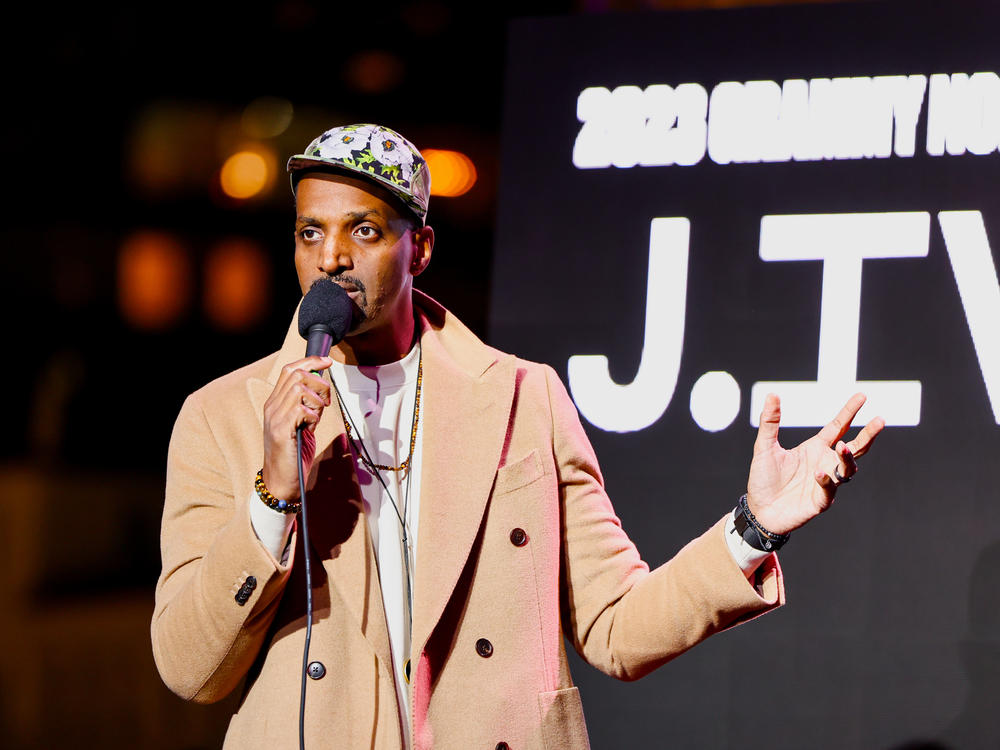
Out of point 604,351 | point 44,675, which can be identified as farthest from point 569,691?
point 44,675

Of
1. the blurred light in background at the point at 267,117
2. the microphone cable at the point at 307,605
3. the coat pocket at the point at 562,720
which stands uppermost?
the blurred light in background at the point at 267,117

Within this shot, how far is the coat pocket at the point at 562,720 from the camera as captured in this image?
6.68ft

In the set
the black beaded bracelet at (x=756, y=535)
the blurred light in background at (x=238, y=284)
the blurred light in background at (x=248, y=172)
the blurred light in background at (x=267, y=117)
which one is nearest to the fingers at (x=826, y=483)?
the black beaded bracelet at (x=756, y=535)

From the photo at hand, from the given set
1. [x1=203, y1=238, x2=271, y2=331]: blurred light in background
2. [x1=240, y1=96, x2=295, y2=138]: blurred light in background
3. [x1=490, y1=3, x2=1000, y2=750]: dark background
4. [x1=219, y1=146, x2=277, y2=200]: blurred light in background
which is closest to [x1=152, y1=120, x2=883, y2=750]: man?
[x1=490, y1=3, x2=1000, y2=750]: dark background

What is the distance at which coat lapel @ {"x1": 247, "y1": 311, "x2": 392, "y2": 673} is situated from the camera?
6.49 feet

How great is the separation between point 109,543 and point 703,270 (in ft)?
10.5

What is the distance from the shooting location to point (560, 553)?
2215 millimetres

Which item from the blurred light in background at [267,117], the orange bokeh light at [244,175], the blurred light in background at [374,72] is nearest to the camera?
the blurred light in background at [374,72]

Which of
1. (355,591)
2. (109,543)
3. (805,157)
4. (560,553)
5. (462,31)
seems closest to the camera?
(355,591)

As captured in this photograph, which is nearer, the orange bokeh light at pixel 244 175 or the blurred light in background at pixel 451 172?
the blurred light in background at pixel 451 172

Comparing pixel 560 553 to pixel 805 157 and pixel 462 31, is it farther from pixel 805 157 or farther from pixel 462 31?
pixel 462 31

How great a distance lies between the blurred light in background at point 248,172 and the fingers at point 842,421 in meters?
3.95

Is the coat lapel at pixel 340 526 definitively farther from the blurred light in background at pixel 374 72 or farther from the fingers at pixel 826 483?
the blurred light in background at pixel 374 72

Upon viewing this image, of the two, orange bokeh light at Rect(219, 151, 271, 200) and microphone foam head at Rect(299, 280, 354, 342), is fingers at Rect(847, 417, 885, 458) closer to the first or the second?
microphone foam head at Rect(299, 280, 354, 342)
